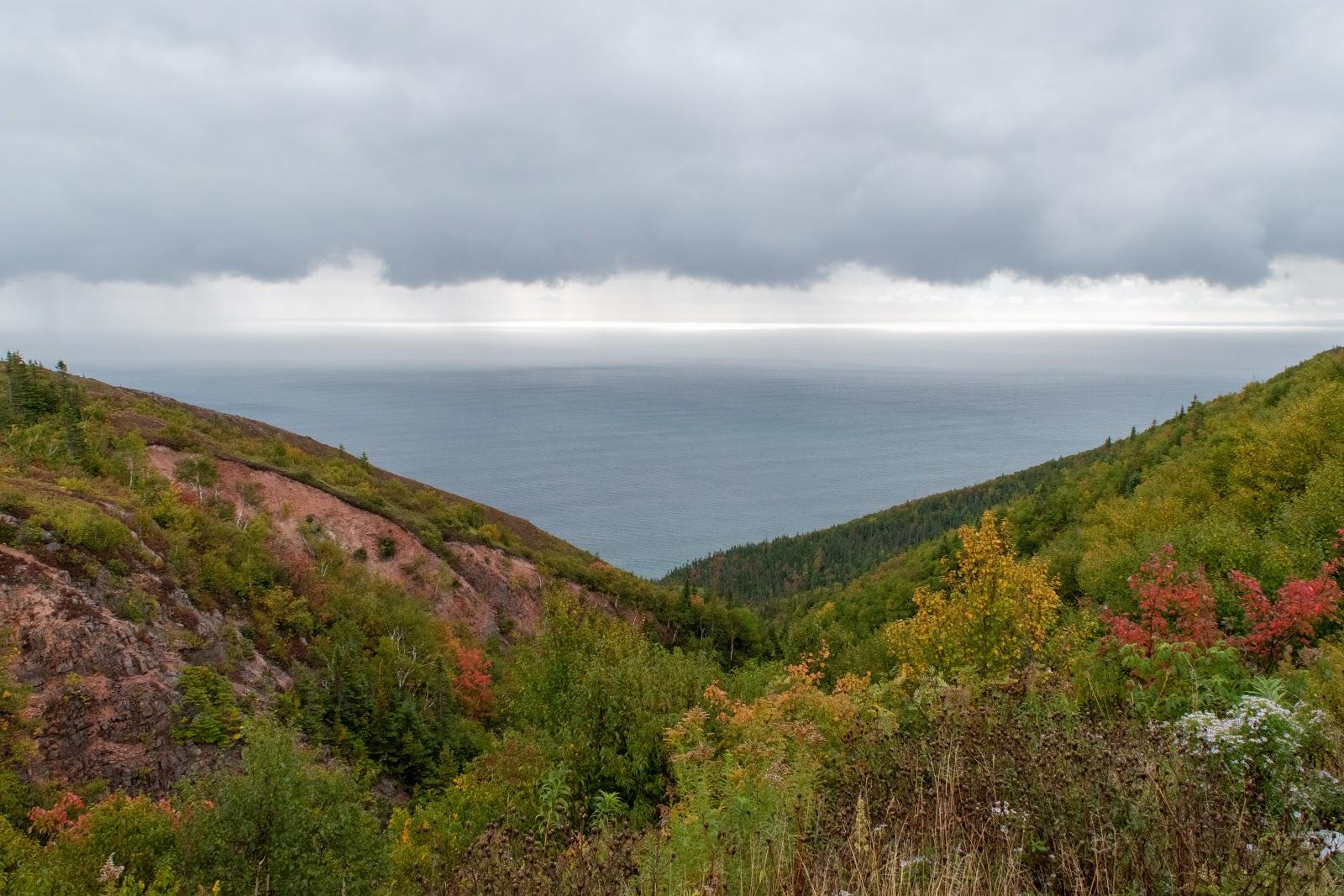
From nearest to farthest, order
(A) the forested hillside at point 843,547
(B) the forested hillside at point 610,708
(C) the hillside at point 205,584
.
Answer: (B) the forested hillside at point 610,708
(C) the hillside at point 205,584
(A) the forested hillside at point 843,547

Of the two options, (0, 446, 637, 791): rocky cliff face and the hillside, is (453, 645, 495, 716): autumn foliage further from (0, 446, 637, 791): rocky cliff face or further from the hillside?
(0, 446, 637, 791): rocky cliff face

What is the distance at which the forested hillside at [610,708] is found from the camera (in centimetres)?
413

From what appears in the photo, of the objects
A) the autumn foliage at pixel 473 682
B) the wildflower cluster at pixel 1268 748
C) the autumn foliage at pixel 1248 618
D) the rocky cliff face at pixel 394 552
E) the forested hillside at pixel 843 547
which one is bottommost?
the forested hillside at pixel 843 547

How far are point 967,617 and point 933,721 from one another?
383 inches

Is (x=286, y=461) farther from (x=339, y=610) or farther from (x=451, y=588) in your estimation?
(x=339, y=610)

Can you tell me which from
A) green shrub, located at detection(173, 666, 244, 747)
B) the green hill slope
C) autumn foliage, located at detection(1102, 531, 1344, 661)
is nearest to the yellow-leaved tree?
the green hill slope

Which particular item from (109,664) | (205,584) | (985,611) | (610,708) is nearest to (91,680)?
(109,664)

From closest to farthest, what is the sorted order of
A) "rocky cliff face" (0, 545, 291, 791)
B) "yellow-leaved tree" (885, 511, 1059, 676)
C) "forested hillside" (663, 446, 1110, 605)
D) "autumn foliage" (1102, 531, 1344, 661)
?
"autumn foliage" (1102, 531, 1344, 661) < "yellow-leaved tree" (885, 511, 1059, 676) < "rocky cliff face" (0, 545, 291, 791) < "forested hillside" (663, 446, 1110, 605)

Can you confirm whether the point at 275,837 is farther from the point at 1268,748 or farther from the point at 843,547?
the point at 843,547

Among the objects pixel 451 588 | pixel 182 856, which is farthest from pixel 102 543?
pixel 451 588

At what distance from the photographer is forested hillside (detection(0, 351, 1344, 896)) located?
413 centimetres

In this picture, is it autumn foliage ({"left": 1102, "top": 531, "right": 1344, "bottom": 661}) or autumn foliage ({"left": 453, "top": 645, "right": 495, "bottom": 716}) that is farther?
autumn foliage ({"left": 453, "top": 645, "right": 495, "bottom": 716})

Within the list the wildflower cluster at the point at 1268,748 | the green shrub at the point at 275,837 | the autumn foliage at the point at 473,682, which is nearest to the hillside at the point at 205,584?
the autumn foliage at the point at 473,682

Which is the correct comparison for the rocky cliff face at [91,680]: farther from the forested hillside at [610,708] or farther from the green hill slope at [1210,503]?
the green hill slope at [1210,503]
